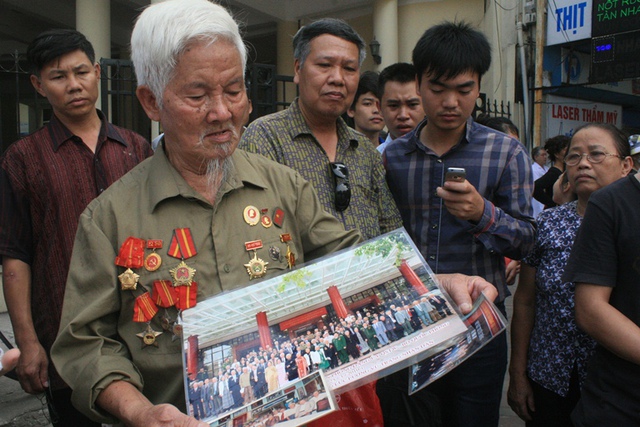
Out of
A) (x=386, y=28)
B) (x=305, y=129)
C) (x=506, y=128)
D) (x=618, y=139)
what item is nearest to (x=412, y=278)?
(x=305, y=129)

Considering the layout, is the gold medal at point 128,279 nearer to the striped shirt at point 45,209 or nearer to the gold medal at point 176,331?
the gold medal at point 176,331

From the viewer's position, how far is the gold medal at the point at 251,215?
1.61 meters

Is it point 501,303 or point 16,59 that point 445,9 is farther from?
point 501,303

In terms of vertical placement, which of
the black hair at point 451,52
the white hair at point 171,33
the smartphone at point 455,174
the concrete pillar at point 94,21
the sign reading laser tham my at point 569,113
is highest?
the concrete pillar at point 94,21

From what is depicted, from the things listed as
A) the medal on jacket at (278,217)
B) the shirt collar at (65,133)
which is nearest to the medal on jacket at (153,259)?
the medal on jacket at (278,217)

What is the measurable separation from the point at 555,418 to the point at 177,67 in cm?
214

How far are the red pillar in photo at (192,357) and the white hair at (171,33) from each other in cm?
62

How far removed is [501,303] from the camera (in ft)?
8.04

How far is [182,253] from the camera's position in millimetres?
1520

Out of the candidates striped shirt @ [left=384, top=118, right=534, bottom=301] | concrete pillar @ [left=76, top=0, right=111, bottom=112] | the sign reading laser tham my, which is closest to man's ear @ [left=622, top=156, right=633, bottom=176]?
striped shirt @ [left=384, top=118, right=534, bottom=301]

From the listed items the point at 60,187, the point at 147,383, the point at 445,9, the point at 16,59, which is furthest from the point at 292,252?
the point at 445,9

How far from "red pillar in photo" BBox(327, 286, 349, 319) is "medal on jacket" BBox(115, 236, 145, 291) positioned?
49 cm

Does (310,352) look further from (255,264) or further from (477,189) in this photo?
(477,189)

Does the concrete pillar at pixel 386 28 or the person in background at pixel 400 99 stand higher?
the concrete pillar at pixel 386 28
